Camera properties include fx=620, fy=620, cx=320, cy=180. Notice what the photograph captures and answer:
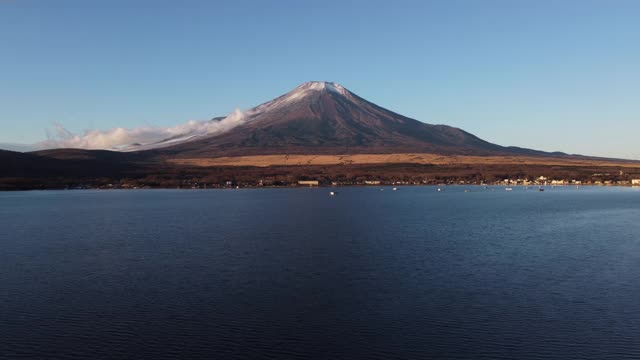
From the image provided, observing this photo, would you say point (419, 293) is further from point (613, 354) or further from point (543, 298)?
point (613, 354)

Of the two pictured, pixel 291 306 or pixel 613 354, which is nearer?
pixel 613 354

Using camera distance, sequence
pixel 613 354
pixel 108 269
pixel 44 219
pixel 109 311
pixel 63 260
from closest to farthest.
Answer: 1. pixel 613 354
2. pixel 109 311
3. pixel 108 269
4. pixel 63 260
5. pixel 44 219

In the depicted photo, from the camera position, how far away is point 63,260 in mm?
50344

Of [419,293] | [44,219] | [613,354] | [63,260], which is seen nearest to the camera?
[613,354]

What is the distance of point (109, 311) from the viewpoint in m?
33.7

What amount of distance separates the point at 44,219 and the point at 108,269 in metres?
47.7

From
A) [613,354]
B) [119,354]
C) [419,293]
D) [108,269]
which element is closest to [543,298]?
[419,293]

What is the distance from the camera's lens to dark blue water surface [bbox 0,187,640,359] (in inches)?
1093

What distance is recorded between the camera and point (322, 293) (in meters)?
37.5

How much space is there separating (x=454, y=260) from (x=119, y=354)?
2940 cm

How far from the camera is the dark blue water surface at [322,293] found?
27750mm

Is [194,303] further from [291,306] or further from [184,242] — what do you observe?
[184,242]

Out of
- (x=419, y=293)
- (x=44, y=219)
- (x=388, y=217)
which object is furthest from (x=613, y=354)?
(x=44, y=219)

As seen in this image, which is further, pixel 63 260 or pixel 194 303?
pixel 63 260
